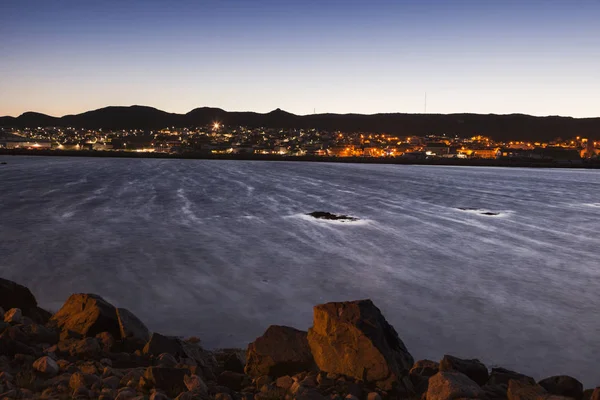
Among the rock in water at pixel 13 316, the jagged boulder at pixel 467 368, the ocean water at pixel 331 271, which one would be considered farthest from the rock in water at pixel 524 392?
the rock in water at pixel 13 316

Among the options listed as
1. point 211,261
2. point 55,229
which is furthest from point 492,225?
point 55,229

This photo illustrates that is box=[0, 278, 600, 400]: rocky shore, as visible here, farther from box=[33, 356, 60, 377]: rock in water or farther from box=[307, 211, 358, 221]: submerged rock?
box=[307, 211, 358, 221]: submerged rock

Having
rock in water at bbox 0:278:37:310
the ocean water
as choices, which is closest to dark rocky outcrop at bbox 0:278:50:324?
rock in water at bbox 0:278:37:310

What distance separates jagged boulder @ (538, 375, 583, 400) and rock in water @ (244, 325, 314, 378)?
282 centimetres

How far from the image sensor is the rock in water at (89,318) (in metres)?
7.10

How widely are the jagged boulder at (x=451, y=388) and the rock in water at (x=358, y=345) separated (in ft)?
1.89

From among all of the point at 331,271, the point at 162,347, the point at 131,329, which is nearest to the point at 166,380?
the point at 162,347

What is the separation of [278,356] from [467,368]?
2310 mm

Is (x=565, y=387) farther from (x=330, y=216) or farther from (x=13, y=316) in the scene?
(x=330, y=216)

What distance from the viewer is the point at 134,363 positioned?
636 centimetres

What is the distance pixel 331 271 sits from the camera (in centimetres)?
1312

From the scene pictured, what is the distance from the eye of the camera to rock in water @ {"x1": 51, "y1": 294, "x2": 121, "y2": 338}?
7098 mm

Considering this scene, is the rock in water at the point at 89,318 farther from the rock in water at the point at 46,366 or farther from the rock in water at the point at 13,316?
the rock in water at the point at 46,366

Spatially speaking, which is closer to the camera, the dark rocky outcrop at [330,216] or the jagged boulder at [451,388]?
the jagged boulder at [451,388]
